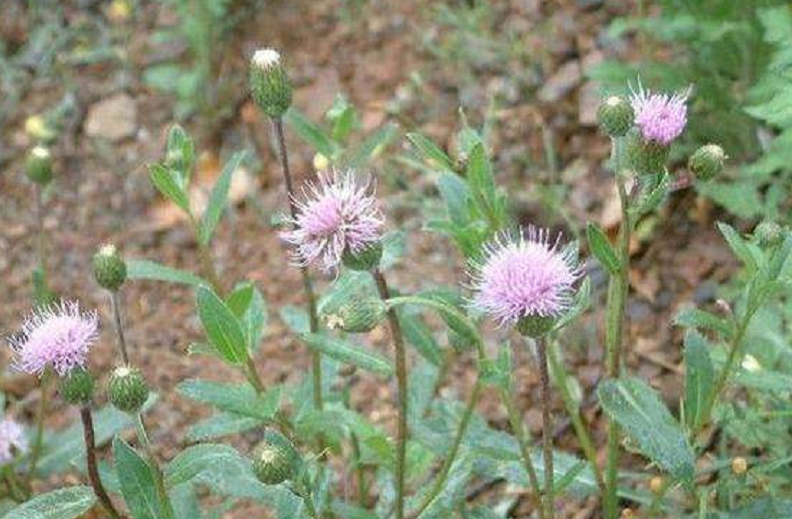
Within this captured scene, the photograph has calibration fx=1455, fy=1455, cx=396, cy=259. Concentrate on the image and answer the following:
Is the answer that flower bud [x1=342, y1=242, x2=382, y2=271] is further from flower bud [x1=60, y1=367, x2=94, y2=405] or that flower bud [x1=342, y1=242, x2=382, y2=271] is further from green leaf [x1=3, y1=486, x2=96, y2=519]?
green leaf [x1=3, y1=486, x2=96, y2=519]

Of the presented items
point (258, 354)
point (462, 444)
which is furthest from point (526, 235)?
point (462, 444)

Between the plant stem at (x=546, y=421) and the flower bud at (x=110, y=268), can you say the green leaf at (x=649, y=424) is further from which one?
the flower bud at (x=110, y=268)

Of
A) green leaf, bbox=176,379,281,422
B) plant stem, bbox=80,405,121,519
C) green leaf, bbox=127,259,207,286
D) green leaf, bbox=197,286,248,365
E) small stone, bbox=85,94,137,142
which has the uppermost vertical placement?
small stone, bbox=85,94,137,142

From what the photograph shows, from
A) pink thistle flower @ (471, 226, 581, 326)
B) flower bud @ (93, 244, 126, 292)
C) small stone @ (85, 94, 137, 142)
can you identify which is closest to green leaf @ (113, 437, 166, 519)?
flower bud @ (93, 244, 126, 292)

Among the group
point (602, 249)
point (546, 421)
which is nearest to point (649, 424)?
point (546, 421)

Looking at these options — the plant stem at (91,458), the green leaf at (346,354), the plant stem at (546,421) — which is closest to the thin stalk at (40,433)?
the plant stem at (91,458)

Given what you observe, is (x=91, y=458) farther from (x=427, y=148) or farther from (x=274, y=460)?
(x=427, y=148)

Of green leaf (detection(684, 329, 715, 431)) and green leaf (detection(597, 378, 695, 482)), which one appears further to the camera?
green leaf (detection(684, 329, 715, 431))
